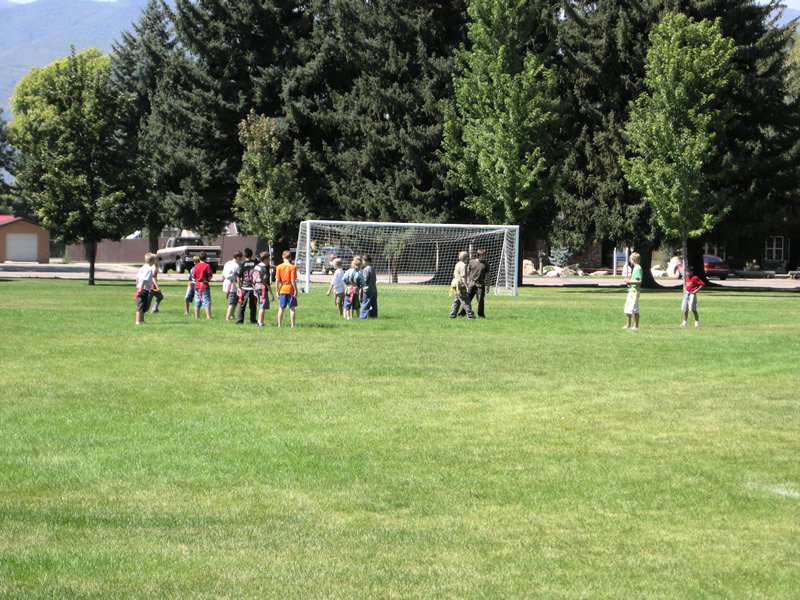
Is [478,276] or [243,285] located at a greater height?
[478,276]

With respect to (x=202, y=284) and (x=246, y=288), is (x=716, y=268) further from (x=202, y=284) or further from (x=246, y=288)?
(x=246, y=288)

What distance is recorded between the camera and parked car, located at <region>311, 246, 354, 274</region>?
145ft

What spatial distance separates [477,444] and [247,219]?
42.4 metres

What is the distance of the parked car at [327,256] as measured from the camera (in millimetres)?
44188

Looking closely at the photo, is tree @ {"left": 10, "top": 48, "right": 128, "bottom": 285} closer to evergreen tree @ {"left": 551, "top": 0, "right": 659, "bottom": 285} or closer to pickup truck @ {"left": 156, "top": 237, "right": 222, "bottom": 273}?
pickup truck @ {"left": 156, "top": 237, "right": 222, "bottom": 273}

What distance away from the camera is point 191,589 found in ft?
17.7

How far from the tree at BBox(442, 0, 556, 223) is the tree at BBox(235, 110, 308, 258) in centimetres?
854

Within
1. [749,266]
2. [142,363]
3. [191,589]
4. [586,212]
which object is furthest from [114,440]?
[749,266]

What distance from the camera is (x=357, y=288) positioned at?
25.1 metres

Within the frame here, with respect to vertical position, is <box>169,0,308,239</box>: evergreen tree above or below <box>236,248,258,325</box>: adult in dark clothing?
above

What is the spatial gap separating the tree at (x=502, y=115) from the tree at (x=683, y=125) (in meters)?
4.28

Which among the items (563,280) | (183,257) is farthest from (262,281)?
(183,257)

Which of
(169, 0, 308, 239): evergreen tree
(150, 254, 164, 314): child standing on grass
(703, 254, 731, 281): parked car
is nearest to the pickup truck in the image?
(169, 0, 308, 239): evergreen tree

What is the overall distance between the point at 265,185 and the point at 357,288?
87.6 ft
